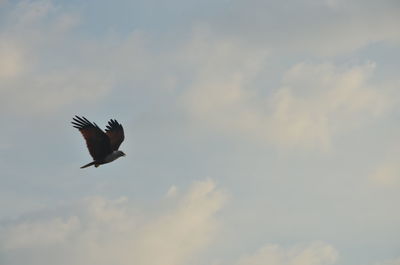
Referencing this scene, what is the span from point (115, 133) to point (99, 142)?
171 inches

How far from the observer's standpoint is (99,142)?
Answer: 5453 centimetres

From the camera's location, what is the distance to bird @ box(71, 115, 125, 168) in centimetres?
5372

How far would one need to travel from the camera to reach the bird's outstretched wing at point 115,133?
191 ft

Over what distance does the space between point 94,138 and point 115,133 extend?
4.65 meters

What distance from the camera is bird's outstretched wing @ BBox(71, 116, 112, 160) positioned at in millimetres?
53688

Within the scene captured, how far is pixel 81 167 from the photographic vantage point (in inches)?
2154

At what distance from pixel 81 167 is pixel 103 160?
179 cm

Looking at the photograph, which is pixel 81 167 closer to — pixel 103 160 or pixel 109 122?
pixel 103 160

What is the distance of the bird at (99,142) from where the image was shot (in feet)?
176

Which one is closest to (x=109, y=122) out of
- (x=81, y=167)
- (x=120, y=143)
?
(x=120, y=143)

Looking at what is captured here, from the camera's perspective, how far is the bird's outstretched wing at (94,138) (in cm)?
5369

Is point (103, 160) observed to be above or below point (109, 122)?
below

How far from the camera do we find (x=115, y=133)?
58.8m

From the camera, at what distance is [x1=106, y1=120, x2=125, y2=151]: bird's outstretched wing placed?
191 feet
